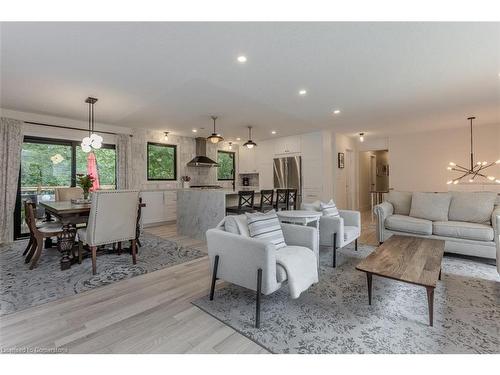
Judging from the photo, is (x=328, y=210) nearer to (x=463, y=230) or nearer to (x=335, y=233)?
(x=335, y=233)

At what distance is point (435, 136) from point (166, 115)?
6.75 metres

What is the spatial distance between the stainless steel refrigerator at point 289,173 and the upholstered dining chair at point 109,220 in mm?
4511

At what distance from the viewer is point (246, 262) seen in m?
2.06

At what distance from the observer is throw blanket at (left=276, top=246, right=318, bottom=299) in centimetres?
202

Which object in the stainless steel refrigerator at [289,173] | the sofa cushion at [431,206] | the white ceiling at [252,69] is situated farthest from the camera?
the stainless steel refrigerator at [289,173]

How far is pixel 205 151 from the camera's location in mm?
7258

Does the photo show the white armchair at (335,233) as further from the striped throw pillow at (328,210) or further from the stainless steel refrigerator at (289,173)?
the stainless steel refrigerator at (289,173)

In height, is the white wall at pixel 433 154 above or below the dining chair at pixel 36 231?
above

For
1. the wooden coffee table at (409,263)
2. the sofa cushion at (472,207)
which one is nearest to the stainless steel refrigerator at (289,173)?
the sofa cushion at (472,207)

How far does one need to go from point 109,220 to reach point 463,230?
483cm

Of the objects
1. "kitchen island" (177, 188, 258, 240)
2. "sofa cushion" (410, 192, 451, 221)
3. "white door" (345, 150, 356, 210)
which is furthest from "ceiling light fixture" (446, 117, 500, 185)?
"kitchen island" (177, 188, 258, 240)

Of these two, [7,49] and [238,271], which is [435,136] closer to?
[238,271]

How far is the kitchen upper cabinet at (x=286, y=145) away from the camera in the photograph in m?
6.96
